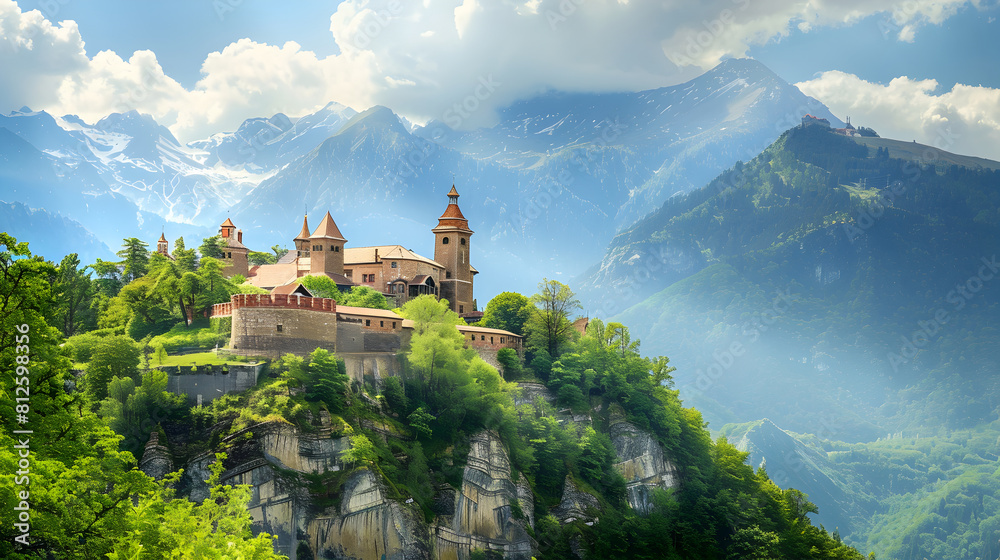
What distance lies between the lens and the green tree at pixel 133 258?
9106 cm

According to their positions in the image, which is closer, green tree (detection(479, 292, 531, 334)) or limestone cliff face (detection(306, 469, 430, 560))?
limestone cliff face (detection(306, 469, 430, 560))

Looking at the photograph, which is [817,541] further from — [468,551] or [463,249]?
[463,249]

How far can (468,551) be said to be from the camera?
7138cm

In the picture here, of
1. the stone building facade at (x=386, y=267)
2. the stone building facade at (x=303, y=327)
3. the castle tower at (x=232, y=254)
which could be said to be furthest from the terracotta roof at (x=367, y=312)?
the castle tower at (x=232, y=254)

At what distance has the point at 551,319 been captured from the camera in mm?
98250

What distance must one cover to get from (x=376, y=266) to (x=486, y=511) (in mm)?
36759

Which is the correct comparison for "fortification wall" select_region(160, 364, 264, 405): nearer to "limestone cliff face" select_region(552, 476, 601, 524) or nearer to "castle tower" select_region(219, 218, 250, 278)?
"limestone cliff face" select_region(552, 476, 601, 524)

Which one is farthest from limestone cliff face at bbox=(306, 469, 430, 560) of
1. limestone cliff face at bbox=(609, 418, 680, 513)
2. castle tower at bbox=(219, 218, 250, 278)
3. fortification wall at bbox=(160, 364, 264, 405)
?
castle tower at bbox=(219, 218, 250, 278)

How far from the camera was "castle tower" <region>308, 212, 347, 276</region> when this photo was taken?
96000 mm

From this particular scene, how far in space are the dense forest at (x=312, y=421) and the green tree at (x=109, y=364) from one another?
116 mm

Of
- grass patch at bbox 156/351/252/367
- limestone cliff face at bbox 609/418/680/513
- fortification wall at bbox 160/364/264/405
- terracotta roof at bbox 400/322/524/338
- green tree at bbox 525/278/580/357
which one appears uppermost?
green tree at bbox 525/278/580/357

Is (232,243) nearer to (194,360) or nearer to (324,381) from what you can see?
(194,360)

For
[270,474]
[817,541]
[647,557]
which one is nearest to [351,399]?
[270,474]

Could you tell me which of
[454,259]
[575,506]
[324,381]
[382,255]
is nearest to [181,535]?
[324,381]
